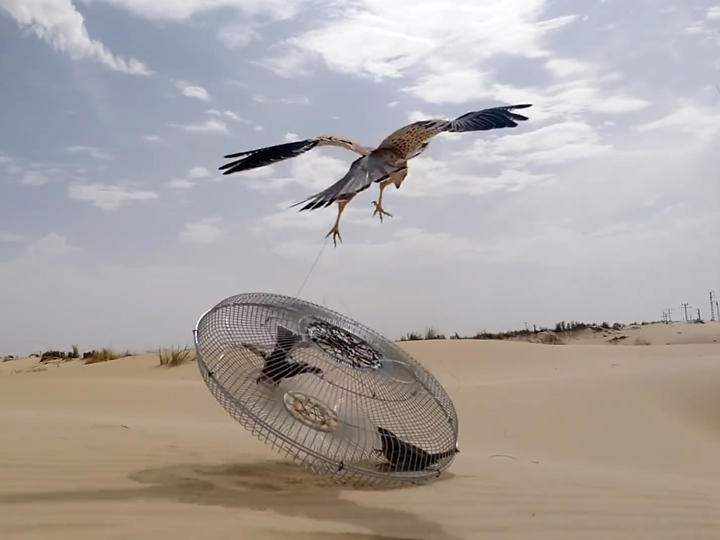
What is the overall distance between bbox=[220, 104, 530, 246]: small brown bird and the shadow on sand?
1.12 meters

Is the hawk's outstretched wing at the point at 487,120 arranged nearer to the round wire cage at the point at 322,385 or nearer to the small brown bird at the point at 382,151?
the small brown bird at the point at 382,151

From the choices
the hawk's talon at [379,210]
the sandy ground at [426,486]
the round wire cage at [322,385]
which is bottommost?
the sandy ground at [426,486]

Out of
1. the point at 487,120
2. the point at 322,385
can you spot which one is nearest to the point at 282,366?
A: the point at 322,385

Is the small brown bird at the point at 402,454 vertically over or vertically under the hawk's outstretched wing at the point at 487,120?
under

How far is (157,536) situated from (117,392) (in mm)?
5839

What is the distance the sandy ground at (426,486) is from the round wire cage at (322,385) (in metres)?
0.18

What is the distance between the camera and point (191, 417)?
6422 mm

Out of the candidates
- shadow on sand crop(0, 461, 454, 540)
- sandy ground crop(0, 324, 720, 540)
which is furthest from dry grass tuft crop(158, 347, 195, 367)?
shadow on sand crop(0, 461, 454, 540)

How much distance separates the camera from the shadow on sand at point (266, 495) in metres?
2.52

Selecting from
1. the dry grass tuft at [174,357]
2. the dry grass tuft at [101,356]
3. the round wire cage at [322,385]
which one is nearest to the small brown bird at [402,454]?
the round wire cage at [322,385]

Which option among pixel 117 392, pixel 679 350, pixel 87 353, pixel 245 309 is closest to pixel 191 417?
pixel 117 392

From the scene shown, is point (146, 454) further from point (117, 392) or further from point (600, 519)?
point (117, 392)

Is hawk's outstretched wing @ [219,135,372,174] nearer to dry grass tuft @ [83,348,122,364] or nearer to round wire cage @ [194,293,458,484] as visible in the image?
round wire cage @ [194,293,458,484]

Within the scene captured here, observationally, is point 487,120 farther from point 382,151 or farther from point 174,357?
point 174,357
